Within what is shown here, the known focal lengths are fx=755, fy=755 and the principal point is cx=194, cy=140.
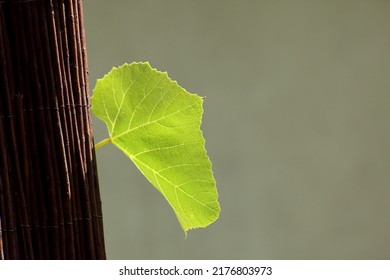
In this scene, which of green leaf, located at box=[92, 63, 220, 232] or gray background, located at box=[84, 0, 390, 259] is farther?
gray background, located at box=[84, 0, 390, 259]

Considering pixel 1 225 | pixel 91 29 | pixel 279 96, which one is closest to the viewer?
pixel 1 225

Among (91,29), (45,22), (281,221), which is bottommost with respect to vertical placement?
(281,221)

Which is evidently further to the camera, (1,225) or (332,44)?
(332,44)

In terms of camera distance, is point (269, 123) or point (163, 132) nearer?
point (163, 132)

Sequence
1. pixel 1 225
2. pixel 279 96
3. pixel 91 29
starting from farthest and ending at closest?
pixel 279 96
pixel 91 29
pixel 1 225
